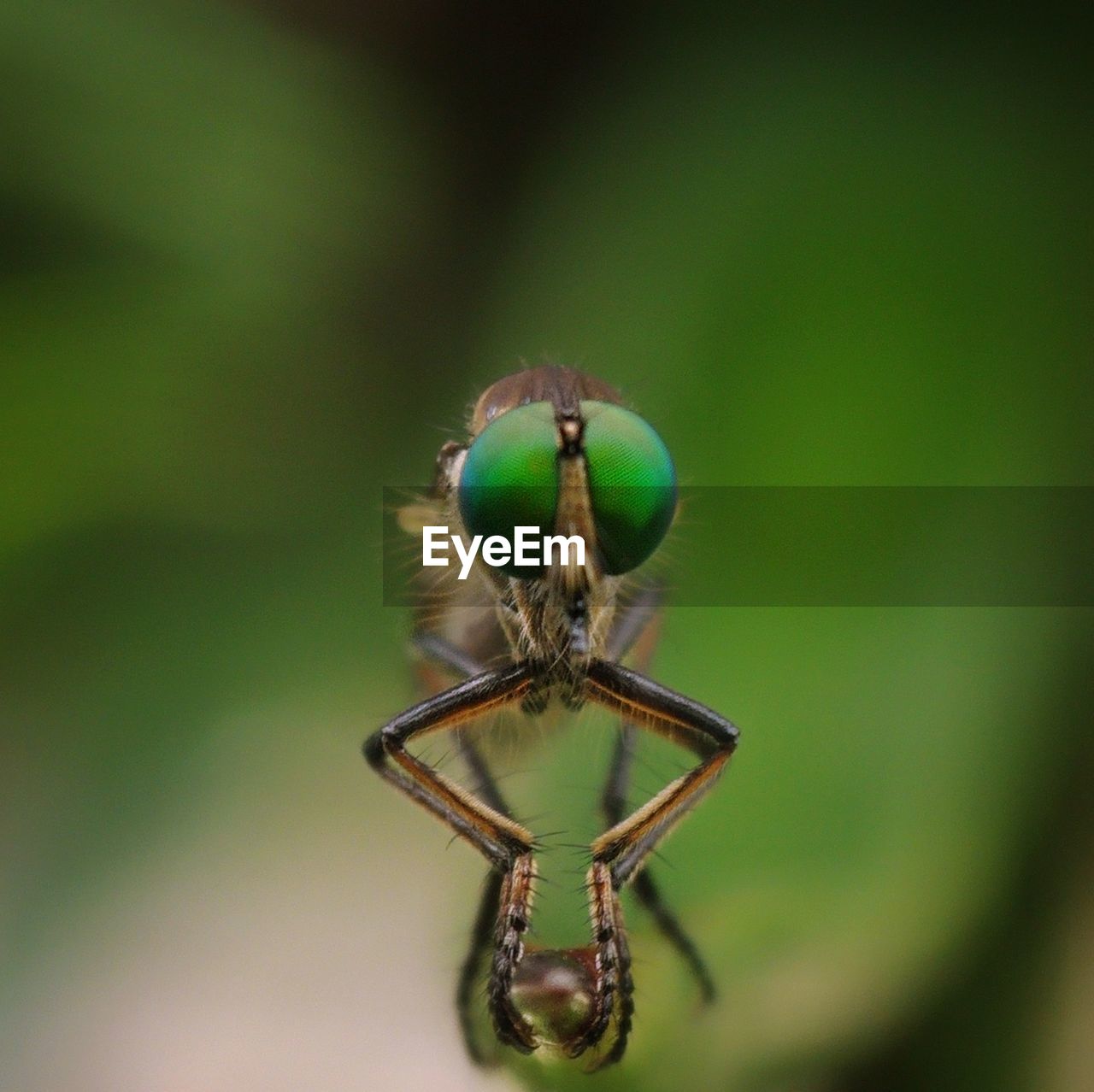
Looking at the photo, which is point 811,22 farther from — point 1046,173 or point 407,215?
point 407,215

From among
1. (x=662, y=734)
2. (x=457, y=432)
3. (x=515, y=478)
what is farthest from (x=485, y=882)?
(x=457, y=432)

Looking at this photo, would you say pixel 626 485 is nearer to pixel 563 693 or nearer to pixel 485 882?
pixel 563 693

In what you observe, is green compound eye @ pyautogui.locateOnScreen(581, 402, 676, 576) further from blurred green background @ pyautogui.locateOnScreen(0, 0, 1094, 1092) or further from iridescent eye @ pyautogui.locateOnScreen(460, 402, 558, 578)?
blurred green background @ pyautogui.locateOnScreen(0, 0, 1094, 1092)

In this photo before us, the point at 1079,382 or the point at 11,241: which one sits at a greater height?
the point at 11,241

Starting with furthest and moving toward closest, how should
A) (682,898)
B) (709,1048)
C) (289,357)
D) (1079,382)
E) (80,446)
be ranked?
(289,357) < (80,446) < (1079,382) < (682,898) < (709,1048)

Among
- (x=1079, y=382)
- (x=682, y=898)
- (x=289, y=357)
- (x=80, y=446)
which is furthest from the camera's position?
(x=289, y=357)

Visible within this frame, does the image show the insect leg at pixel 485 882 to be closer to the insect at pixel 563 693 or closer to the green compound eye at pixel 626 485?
the insect at pixel 563 693

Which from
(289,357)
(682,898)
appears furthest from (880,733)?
(289,357)
